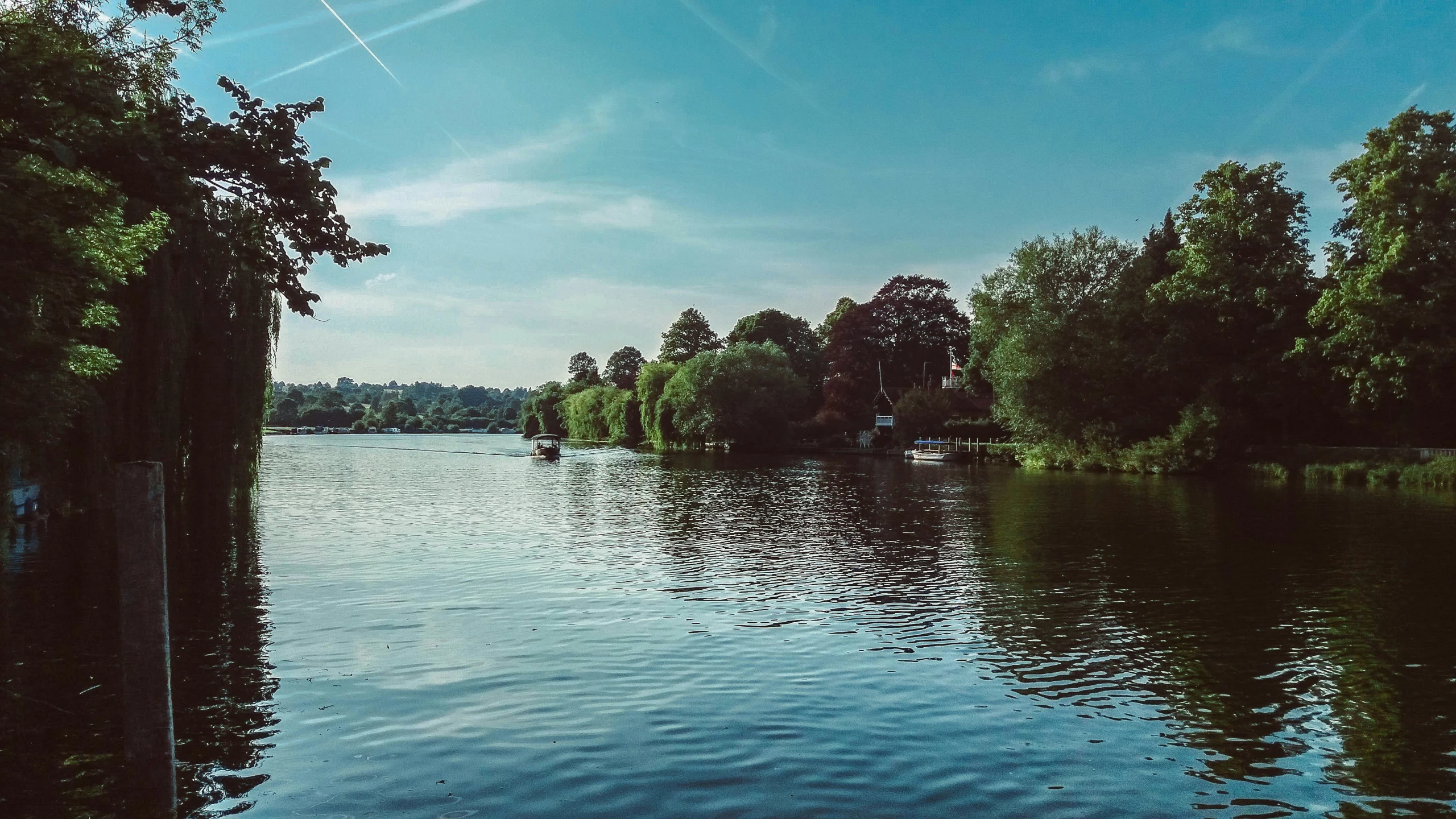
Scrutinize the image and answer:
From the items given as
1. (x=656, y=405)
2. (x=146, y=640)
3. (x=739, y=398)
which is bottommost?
(x=146, y=640)

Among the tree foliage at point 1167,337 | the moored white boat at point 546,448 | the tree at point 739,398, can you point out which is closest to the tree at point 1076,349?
the tree foliage at point 1167,337

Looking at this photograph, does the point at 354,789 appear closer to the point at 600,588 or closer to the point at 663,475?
the point at 600,588

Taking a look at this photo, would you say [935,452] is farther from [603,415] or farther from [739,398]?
[603,415]

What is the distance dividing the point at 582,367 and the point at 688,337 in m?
41.3

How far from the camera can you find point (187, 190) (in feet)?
31.7

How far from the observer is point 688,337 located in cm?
13688

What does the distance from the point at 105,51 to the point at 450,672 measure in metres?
9.53

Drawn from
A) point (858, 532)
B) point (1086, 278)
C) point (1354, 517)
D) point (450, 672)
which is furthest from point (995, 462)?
point (450, 672)

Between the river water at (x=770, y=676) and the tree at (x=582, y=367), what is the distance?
143940 millimetres

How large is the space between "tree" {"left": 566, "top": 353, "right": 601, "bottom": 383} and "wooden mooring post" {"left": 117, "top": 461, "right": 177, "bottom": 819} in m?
163

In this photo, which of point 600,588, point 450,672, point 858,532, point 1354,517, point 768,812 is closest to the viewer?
point 768,812

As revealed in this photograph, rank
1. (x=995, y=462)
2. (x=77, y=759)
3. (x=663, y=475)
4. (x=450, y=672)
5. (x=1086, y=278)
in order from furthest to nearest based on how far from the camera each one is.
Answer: (x=995, y=462) → (x=1086, y=278) → (x=663, y=475) → (x=450, y=672) → (x=77, y=759)

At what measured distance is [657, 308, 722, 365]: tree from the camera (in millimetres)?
136125

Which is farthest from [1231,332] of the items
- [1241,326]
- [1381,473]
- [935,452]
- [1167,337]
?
[935,452]
